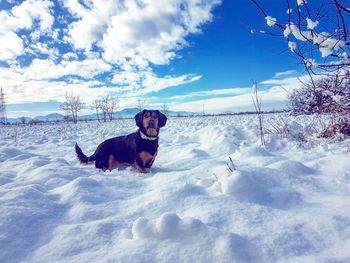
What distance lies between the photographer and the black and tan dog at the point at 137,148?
13.7ft

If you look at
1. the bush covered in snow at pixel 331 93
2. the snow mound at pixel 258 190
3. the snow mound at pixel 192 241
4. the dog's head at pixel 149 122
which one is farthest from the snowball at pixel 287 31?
the dog's head at pixel 149 122

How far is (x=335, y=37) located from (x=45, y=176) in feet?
10.6

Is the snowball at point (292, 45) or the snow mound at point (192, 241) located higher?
the snowball at point (292, 45)

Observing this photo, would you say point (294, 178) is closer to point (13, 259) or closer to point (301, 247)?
point (301, 247)

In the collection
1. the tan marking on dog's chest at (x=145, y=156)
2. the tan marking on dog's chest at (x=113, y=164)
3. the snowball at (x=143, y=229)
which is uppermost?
the tan marking on dog's chest at (x=145, y=156)

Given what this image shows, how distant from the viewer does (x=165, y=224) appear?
161cm

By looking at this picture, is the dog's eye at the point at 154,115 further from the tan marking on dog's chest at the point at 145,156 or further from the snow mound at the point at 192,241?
the snow mound at the point at 192,241

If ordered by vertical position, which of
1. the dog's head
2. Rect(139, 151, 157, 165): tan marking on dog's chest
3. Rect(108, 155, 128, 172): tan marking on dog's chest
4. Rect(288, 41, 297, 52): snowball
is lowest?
Rect(108, 155, 128, 172): tan marking on dog's chest

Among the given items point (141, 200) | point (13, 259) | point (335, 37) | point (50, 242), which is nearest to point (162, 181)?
point (141, 200)

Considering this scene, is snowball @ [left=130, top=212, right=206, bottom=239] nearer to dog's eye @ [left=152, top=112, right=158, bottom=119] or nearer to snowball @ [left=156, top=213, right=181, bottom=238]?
snowball @ [left=156, top=213, right=181, bottom=238]

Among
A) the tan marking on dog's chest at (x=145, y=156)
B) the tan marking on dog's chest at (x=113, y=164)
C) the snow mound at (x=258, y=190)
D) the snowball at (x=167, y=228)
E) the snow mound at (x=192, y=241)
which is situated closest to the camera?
the snow mound at (x=192, y=241)

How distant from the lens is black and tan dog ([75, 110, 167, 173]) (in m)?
4.17

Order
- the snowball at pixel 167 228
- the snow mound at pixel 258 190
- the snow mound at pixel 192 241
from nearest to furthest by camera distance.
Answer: the snow mound at pixel 192 241 → the snowball at pixel 167 228 → the snow mound at pixel 258 190

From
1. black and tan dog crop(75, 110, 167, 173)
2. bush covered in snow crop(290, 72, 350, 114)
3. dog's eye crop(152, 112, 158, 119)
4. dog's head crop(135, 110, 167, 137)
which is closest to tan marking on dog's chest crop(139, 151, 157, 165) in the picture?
black and tan dog crop(75, 110, 167, 173)
